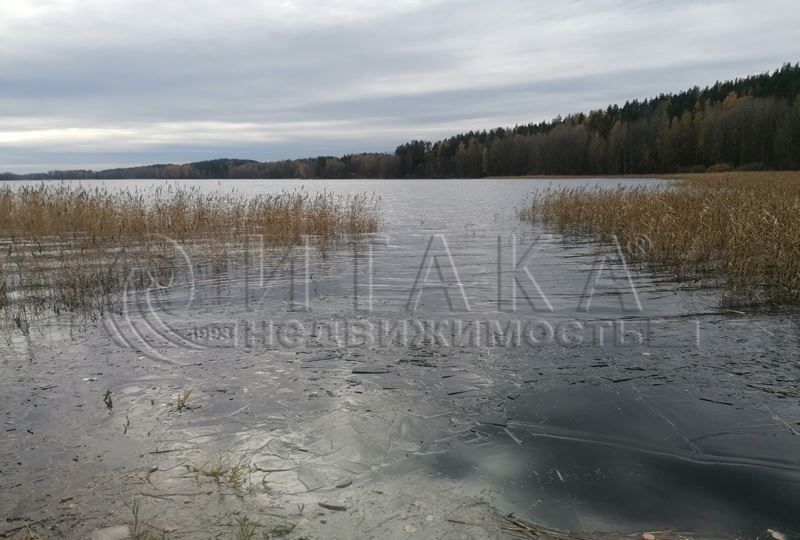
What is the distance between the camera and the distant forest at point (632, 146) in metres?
72.7

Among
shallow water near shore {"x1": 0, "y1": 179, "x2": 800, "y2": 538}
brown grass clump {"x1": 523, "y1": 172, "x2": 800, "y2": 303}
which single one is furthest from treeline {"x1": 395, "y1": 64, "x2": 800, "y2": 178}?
shallow water near shore {"x1": 0, "y1": 179, "x2": 800, "y2": 538}

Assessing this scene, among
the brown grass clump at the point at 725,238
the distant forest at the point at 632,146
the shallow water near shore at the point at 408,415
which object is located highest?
the distant forest at the point at 632,146

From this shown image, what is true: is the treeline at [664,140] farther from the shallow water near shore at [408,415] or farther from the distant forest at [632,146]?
the shallow water near shore at [408,415]

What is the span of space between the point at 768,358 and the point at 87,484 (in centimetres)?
693

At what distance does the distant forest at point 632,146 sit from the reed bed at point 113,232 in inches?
2778

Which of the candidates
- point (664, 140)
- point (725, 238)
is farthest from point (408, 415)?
point (664, 140)

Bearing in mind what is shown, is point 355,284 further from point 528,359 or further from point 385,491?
point 385,491

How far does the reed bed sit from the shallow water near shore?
1775mm

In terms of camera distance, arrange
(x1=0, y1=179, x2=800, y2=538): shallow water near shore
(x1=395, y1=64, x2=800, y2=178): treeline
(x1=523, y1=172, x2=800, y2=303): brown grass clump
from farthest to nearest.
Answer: (x1=395, y1=64, x2=800, y2=178): treeline → (x1=523, y1=172, x2=800, y2=303): brown grass clump → (x1=0, y1=179, x2=800, y2=538): shallow water near shore

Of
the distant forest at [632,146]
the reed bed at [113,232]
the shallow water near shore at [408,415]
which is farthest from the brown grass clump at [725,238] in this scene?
the distant forest at [632,146]

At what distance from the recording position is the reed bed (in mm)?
9922

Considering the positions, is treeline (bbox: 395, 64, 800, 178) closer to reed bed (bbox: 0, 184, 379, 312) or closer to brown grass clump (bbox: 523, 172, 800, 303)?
brown grass clump (bbox: 523, 172, 800, 303)

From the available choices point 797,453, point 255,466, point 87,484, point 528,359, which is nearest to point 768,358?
point 797,453

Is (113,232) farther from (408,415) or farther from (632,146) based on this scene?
(632,146)
